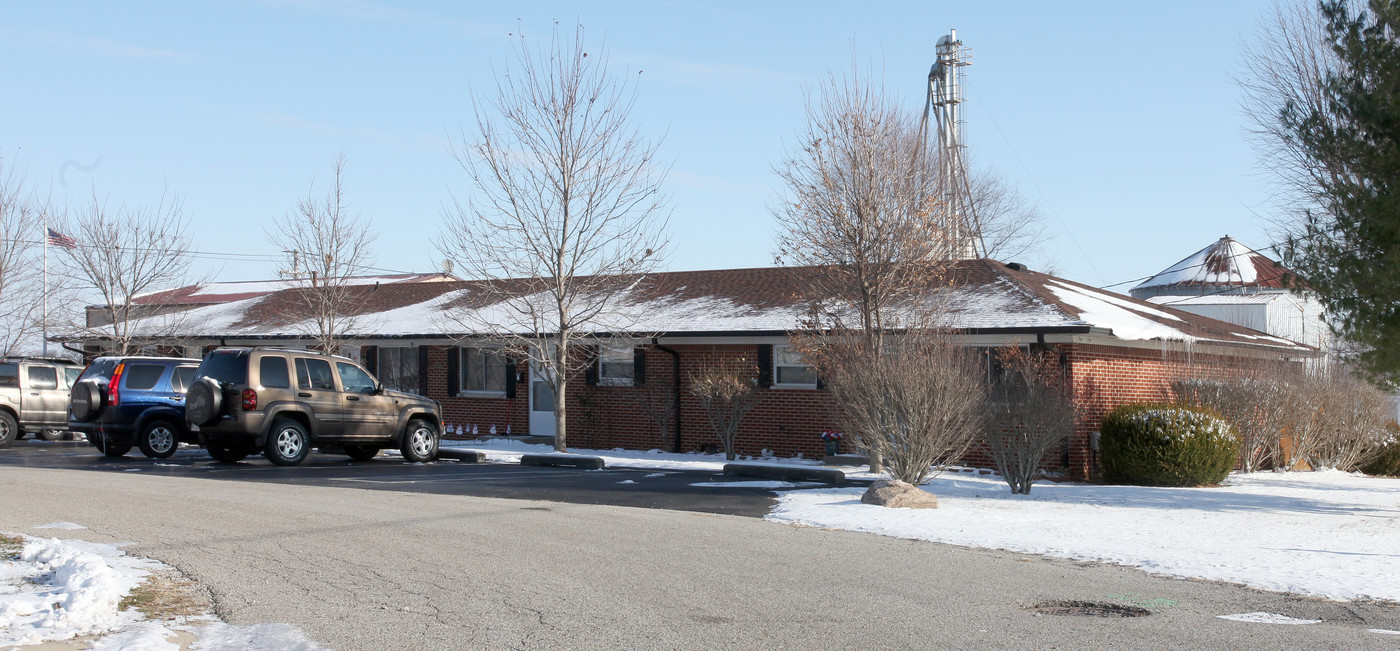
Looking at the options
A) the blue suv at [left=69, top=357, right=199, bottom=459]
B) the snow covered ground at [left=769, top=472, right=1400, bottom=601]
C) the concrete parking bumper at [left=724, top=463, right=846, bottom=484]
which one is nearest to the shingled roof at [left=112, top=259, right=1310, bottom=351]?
the concrete parking bumper at [left=724, top=463, right=846, bottom=484]

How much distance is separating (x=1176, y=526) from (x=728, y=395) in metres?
10.3

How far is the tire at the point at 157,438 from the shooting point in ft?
61.8

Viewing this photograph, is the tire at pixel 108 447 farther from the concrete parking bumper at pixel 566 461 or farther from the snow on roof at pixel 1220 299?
the snow on roof at pixel 1220 299

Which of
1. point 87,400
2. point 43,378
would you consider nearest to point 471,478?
point 87,400

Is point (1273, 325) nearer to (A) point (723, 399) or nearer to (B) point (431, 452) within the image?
(A) point (723, 399)

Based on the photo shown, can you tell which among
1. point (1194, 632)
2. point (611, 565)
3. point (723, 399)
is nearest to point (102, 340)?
point (723, 399)

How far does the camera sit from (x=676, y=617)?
662cm

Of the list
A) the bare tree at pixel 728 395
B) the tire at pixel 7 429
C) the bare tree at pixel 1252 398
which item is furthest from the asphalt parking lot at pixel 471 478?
the bare tree at pixel 1252 398

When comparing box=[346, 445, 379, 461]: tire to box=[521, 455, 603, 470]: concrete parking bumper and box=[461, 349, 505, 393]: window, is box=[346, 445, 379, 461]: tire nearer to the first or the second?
box=[521, 455, 603, 470]: concrete parking bumper

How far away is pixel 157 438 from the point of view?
62.1ft

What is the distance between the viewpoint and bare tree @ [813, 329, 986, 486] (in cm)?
1418

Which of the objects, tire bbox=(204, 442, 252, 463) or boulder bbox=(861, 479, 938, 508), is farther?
tire bbox=(204, 442, 252, 463)

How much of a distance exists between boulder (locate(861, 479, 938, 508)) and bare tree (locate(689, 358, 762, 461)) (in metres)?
7.84

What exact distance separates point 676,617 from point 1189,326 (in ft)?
65.9
